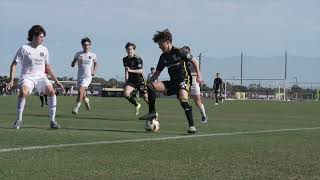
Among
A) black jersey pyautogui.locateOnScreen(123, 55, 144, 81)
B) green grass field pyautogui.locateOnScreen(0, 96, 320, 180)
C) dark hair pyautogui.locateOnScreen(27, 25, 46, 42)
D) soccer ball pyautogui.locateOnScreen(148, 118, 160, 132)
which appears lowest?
green grass field pyautogui.locateOnScreen(0, 96, 320, 180)

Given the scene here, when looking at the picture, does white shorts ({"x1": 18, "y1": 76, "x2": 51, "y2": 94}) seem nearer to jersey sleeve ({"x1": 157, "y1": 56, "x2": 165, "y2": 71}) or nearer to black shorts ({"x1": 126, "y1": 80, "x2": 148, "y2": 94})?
jersey sleeve ({"x1": 157, "y1": 56, "x2": 165, "y2": 71})

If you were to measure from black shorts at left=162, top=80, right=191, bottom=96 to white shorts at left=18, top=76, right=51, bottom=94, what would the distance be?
2.15 metres

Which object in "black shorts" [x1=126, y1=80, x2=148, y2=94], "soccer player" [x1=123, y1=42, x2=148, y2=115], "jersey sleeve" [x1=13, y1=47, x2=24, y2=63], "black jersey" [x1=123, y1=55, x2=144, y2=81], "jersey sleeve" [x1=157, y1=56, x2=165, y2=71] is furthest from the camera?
"black shorts" [x1=126, y1=80, x2=148, y2=94]

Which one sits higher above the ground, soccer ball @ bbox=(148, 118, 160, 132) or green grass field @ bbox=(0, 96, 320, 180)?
soccer ball @ bbox=(148, 118, 160, 132)

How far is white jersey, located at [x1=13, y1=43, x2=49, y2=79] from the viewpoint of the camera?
37.3 feet

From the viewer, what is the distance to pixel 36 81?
11453 mm

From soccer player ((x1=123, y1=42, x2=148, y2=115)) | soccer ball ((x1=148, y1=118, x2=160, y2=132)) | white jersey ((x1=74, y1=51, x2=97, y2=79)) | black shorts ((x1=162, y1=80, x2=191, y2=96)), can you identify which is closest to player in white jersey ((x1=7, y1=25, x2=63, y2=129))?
soccer ball ((x1=148, y1=118, x2=160, y2=132))

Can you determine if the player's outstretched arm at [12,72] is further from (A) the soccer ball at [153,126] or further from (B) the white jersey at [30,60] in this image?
(A) the soccer ball at [153,126]

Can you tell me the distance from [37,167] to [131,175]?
39.0 inches

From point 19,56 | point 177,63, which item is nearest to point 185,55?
point 177,63

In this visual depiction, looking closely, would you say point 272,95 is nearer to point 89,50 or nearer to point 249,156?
point 89,50

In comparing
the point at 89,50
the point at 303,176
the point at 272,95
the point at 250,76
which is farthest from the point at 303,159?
the point at 250,76

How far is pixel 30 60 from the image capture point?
1138 centimetres

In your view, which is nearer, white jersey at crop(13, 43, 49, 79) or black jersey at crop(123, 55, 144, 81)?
white jersey at crop(13, 43, 49, 79)
